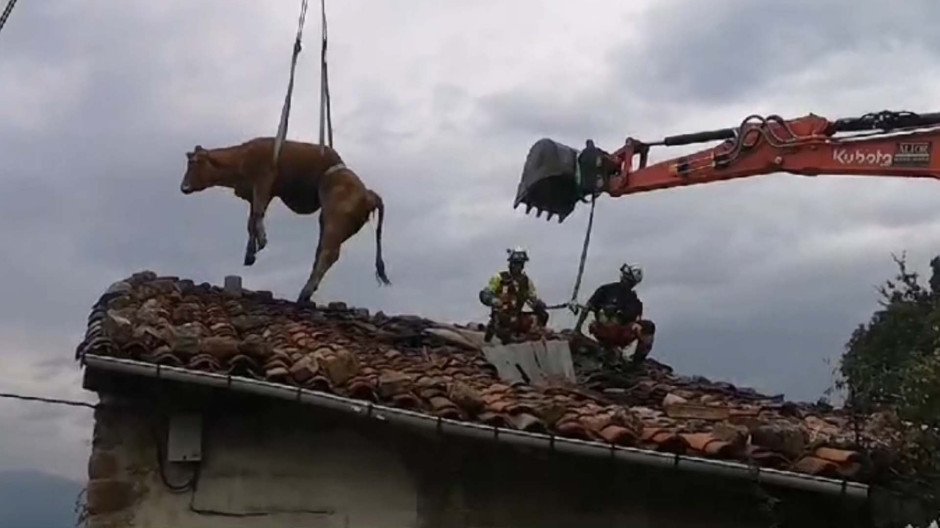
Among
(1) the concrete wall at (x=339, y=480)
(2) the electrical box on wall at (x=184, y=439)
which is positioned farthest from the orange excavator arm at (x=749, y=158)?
(2) the electrical box on wall at (x=184, y=439)

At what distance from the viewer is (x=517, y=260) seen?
10336 millimetres

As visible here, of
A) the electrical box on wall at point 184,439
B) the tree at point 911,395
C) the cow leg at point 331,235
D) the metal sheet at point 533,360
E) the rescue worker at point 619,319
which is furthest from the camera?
the cow leg at point 331,235

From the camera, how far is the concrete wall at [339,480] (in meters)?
6.89

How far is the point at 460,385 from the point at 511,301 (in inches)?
133

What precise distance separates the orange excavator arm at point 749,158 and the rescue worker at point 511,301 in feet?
5.06

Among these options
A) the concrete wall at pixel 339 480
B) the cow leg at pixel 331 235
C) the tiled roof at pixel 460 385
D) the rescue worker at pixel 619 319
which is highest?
the cow leg at pixel 331 235

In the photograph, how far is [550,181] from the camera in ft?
38.4

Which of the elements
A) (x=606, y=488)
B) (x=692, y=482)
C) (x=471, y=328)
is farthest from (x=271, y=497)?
(x=471, y=328)

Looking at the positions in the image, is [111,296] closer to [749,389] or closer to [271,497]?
[271,497]

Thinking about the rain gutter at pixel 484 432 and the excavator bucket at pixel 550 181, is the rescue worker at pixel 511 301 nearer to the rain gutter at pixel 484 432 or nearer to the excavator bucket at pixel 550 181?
the excavator bucket at pixel 550 181

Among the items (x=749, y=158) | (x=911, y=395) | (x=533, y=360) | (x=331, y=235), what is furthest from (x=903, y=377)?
(x=331, y=235)

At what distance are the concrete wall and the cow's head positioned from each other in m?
5.79

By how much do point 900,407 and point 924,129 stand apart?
13.0ft

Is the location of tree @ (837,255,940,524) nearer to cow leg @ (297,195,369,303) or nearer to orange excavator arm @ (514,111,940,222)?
orange excavator arm @ (514,111,940,222)
